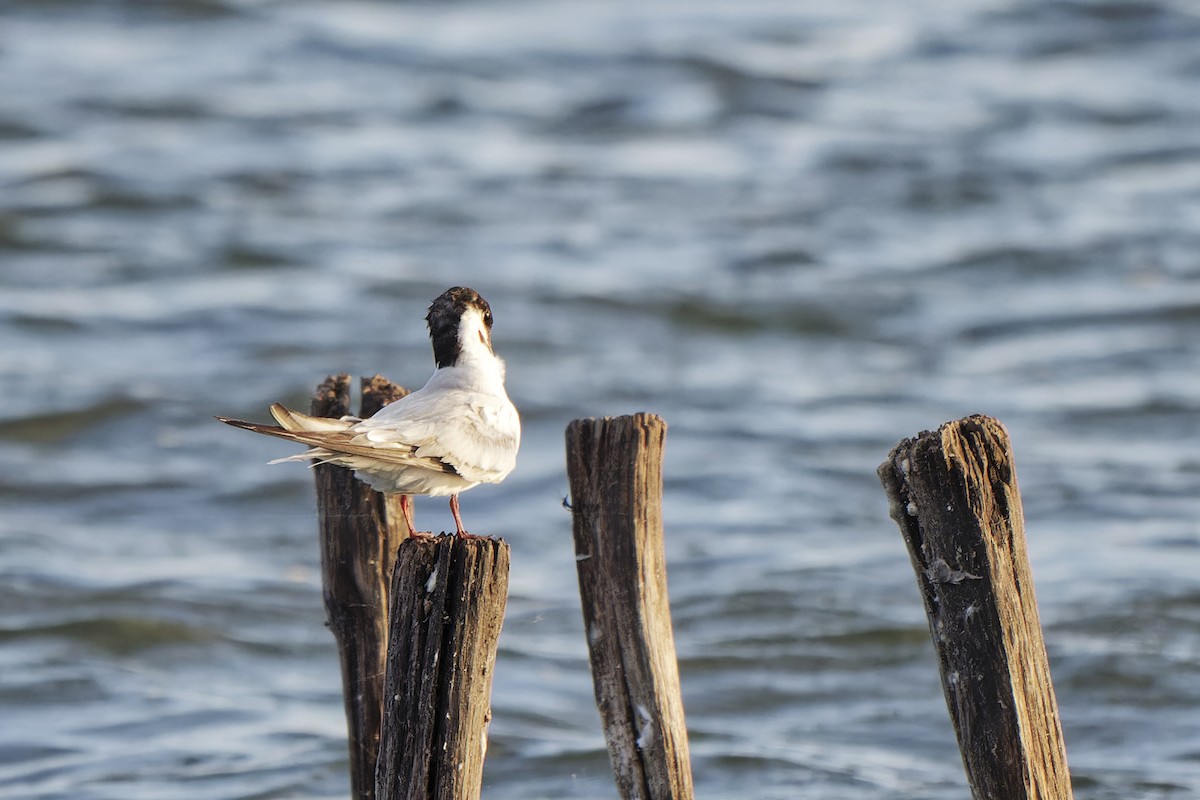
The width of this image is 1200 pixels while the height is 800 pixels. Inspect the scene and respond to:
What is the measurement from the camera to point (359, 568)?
20.7ft

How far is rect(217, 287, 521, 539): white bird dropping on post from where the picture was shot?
5125mm

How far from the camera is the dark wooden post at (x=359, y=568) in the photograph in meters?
6.27

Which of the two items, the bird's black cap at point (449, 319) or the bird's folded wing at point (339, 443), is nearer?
the bird's folded wing at point (339, 443)

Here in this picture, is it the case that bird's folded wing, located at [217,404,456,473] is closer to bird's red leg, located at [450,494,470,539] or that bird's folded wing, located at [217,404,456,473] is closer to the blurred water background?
bird's red leg, located at [450,494,470,539]

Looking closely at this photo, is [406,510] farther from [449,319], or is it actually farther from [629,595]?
[629,595]

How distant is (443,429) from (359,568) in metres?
1.05

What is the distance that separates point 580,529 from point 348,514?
3.12ft

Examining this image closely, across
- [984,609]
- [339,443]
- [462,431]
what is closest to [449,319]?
[462,431]

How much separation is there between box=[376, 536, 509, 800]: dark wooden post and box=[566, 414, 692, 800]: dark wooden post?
87cm

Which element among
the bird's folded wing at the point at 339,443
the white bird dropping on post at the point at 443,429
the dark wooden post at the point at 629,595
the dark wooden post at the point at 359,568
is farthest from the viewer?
the dark wooden post at the point at 359,568

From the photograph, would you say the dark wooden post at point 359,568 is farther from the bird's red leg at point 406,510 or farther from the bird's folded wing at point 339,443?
the bird's folded wing at point 339,443

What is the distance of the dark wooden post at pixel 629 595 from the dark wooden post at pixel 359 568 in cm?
83

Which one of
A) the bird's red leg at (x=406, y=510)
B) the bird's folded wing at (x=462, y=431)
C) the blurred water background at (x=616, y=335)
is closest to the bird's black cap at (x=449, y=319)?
the bird's folded wing at (x=462, y=431)

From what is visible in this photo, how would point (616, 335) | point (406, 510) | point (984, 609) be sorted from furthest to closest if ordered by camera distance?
point (616, 335)
point (406, 510)
point (984, 609)
